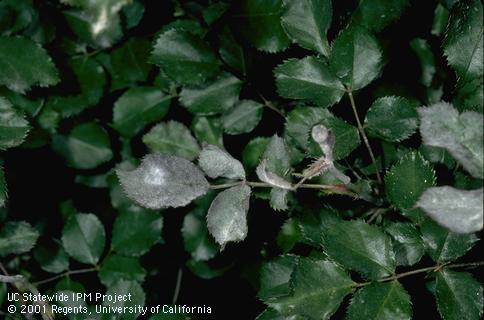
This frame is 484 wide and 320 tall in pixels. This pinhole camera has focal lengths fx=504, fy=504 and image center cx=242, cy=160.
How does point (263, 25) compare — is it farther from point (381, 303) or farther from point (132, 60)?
point (381, 303)

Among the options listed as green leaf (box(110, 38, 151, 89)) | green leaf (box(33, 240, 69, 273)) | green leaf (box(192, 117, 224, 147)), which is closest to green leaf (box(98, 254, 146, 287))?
green leaf (box(33, 240, 69, 273))

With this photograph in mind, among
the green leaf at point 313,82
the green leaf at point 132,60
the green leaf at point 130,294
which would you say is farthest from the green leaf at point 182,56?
the green leaf at point 130,294

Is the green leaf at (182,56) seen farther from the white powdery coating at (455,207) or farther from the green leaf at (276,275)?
the white powdery coating at (455,207)

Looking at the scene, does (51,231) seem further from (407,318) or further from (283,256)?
(407,318)

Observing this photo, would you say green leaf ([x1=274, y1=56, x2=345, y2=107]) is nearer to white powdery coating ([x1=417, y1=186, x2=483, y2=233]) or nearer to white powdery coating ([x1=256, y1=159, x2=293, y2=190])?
white powdery coating ([x1=256, y1=159, x2=293, y2=190])

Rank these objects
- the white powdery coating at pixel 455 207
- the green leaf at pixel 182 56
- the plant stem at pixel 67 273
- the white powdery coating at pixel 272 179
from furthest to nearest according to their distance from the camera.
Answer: the plant stem at pixel 67 273 → the green leaf at pixel 182 56 → the white powdery coating at pixel 272 179 → the white powdery coating at pixel 455 207

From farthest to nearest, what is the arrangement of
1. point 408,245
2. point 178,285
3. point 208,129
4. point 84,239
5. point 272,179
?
1. point 178,285
2. point 84,239
3. point 208,129
4. point 408,245
5. point 272,179

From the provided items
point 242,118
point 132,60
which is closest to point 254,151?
point 242,118
